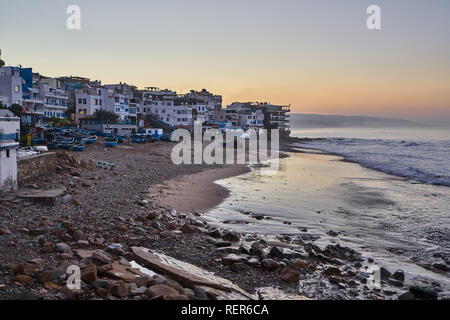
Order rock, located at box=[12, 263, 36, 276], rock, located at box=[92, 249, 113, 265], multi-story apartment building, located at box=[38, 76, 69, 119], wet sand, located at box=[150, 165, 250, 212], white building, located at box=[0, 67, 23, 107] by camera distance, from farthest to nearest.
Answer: multi-story apartment building, located at box=[38, 76, 69, 119]
white building, located at box=[0, 67, 23, 107]
wet sand, located at box=[150, 165, 250, 212]
rock, located at box=[92, 249, 113, 265]
rock, located at box=[12, 263, 36, 276]

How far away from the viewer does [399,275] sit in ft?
27.2

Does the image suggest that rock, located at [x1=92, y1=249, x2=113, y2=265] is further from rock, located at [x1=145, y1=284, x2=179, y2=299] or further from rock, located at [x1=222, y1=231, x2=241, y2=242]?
rock, located at [x1=222, y1=231, x2=241, y2=242]

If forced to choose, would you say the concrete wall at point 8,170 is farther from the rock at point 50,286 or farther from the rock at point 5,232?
the rock at point 50,286

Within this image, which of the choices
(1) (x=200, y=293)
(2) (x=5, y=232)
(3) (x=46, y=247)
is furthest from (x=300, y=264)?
(2) (x=5, y=232)

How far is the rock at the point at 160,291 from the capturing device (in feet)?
18.3

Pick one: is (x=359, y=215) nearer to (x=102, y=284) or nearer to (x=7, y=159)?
(x=102, y=284)

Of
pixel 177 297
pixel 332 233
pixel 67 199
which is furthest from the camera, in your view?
pixel 332 233

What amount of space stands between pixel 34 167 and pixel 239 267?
11.4m

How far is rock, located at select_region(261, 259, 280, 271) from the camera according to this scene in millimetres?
7988

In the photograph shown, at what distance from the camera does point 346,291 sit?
7332mm

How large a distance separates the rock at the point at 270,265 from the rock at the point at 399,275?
302 centimetres

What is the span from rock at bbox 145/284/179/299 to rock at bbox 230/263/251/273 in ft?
7.60

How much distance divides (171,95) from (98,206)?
236ft

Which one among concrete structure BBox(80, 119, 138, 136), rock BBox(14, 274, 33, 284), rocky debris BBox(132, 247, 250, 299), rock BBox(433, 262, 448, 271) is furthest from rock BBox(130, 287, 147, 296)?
concrete structure BBox(80, 119, 138, 136)
